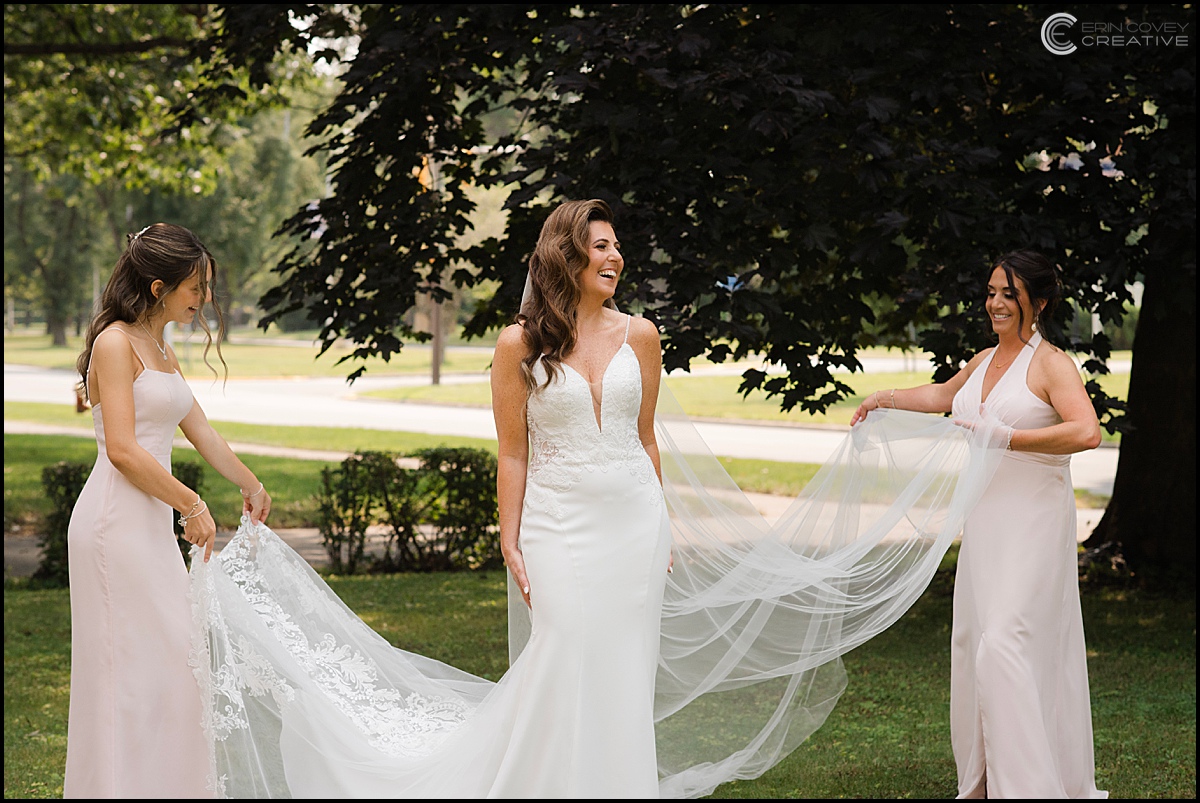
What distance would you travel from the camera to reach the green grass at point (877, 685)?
5.58 metres

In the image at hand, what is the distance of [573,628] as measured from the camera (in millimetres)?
3861

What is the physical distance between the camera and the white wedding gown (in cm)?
386

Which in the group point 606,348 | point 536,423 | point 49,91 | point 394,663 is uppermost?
point 49,91

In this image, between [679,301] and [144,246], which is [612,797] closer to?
[144,246]

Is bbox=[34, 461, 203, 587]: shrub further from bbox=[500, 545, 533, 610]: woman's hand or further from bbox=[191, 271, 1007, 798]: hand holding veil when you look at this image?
bbox=[500, 545, 533, 610]: woman's hand

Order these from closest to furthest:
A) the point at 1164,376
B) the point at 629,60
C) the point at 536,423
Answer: the point at 536,423 → the point at 629,60 → the point at 1164,376

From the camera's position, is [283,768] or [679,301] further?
[679,301]

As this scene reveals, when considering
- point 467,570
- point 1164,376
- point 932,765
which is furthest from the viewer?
point 467,570

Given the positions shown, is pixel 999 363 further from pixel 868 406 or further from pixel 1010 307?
pixel 868 406

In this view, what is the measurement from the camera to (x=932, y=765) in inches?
226

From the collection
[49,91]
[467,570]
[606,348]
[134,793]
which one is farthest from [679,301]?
[49,91]

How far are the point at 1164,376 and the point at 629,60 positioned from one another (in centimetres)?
630

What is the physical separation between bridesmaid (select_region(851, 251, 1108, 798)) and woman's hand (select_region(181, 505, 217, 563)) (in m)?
3.04

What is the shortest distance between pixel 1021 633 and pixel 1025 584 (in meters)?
0.20
